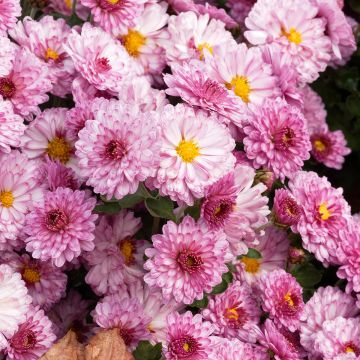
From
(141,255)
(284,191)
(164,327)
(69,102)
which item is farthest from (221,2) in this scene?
(164,327)

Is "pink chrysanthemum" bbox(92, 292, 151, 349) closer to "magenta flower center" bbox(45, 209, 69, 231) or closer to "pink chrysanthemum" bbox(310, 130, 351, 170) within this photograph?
"magenta flower center" bbox(45, 209, 69, 231)

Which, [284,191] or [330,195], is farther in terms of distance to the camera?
[330,195]

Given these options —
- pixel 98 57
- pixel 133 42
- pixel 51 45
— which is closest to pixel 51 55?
pixel 51 45

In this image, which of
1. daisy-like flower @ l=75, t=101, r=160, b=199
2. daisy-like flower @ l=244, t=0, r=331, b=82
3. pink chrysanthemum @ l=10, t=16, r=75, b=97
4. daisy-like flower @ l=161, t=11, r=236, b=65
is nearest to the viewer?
daisy-like flower @ l=75, t=101, r=160, b=199

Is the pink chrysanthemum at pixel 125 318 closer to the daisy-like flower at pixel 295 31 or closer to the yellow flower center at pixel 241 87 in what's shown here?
the yellow flower center at pixel 241 87

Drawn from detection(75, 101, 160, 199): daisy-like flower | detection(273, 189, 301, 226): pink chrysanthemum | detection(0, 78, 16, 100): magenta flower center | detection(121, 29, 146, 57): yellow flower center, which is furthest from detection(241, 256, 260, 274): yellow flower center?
detection(0, 78, 16, 100): magenta flower center

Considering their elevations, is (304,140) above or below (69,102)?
above

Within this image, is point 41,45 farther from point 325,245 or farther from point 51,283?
point 325,245
